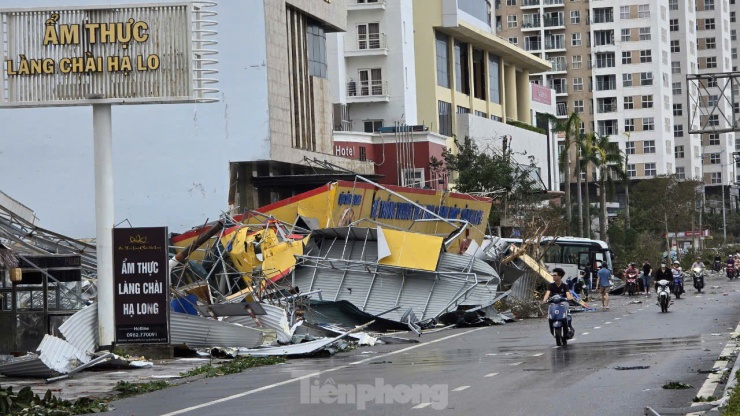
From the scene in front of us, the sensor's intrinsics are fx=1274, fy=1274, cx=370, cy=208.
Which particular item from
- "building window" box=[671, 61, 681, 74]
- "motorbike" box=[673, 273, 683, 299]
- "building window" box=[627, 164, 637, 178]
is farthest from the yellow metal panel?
"building window" box=[671, 61, 681, 74]

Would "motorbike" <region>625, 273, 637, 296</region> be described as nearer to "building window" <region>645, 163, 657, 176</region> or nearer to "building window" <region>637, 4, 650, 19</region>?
"building window" <region>645, 163, 657, 176</region>

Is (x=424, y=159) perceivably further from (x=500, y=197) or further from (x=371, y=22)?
(x=371, y=22)

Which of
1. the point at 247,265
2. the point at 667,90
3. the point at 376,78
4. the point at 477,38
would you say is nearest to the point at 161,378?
the point at 247,265

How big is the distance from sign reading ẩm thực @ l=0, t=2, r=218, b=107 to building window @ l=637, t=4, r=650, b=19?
116 metres

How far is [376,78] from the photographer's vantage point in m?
75.8

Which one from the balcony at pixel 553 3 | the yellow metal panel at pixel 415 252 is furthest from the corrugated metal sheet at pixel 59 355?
the balcony at pixel 553 3

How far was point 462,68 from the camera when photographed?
274 feet

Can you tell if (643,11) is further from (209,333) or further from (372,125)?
(209,333)


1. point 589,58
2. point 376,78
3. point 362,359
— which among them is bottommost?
point 362,359

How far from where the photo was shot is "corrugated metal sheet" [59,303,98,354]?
984 inches

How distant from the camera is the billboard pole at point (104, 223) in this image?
25.9 m

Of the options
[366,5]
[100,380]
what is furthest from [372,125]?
[100,380]

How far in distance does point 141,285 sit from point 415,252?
13.0 m

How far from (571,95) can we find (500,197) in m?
79.2
